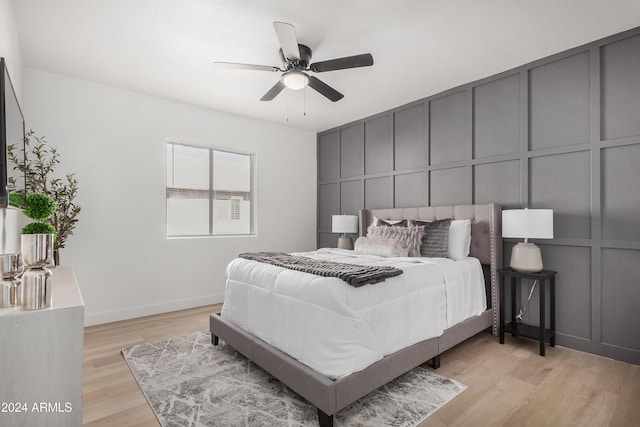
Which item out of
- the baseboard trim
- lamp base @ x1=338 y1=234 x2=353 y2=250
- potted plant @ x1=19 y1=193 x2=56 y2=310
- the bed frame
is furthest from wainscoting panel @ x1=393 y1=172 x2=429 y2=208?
potted plant @ x1=19 y1=193 x2=56 y2=310

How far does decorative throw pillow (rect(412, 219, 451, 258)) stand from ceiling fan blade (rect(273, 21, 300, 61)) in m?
2.18

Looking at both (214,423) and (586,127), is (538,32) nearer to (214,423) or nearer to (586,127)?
(586,127)

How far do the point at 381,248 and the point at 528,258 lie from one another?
137 centimetres

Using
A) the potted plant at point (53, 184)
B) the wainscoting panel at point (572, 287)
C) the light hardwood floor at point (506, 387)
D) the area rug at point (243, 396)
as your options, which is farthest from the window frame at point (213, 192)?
the wainscoting panel at point (572, 287)

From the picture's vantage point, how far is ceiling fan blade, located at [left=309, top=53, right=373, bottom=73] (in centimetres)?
249

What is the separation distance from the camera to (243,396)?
2.14m

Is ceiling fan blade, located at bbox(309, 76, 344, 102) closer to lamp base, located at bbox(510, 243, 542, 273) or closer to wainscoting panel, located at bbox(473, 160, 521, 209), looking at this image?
wainscoting panel, located at bbox(473, 160, 521, 209)

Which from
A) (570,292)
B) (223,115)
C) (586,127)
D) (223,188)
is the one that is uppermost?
(223,115)

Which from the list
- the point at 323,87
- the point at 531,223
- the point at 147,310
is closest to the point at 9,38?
the point at 323,87

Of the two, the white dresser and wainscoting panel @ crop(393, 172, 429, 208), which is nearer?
the white dresser

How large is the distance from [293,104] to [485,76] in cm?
235

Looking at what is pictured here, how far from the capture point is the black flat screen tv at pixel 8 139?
156 cm

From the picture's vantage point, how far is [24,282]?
4.12 feet

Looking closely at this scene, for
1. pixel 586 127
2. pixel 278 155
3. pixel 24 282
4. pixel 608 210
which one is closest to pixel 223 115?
pixel 278 155
